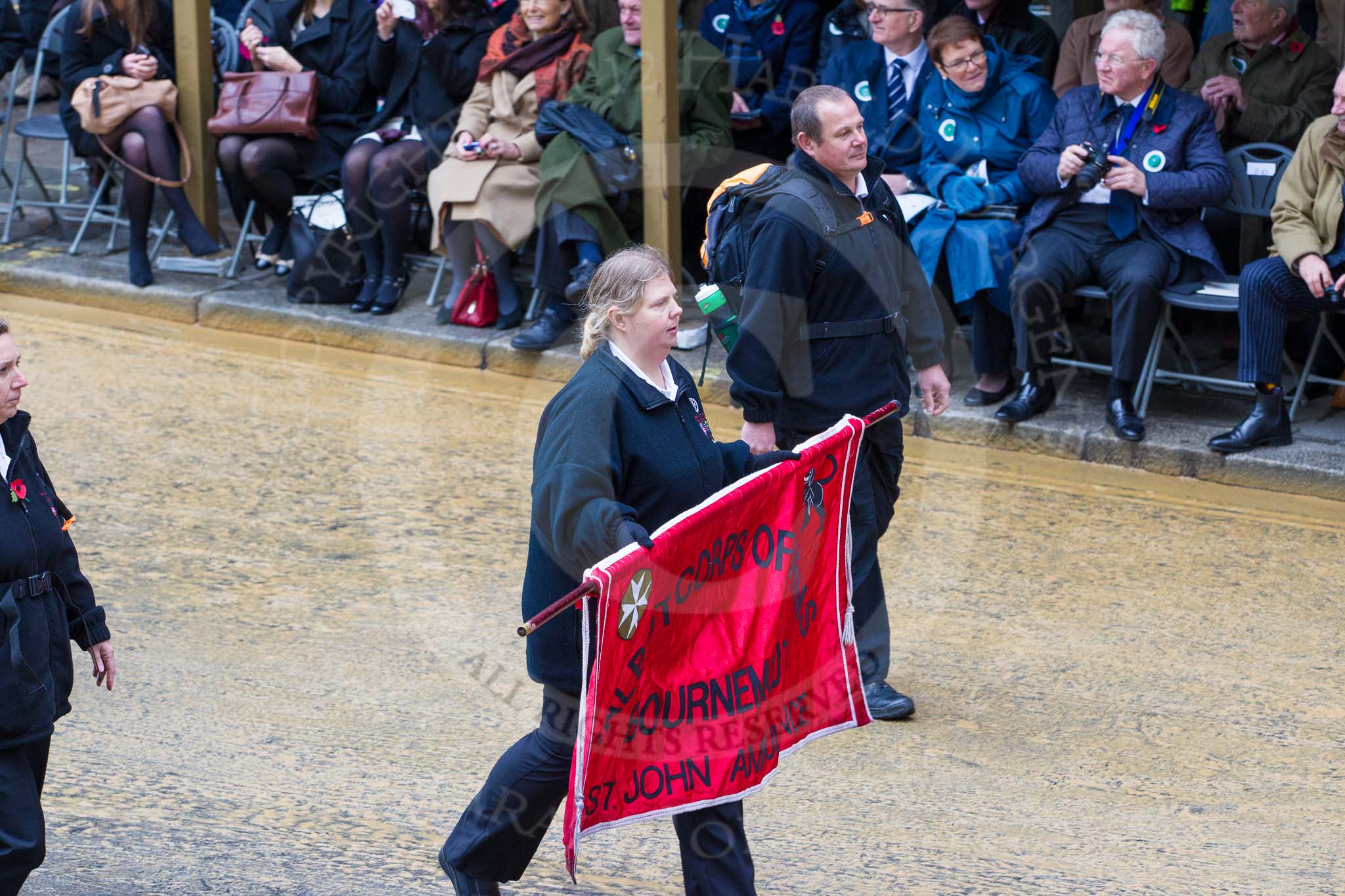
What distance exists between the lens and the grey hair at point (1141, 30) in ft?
22.4

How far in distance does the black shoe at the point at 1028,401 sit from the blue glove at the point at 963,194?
0.81 meters

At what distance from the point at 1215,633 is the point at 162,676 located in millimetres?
3418

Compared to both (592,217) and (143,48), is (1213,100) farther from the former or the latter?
(143,48)

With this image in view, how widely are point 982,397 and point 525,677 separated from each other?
10.1 ft

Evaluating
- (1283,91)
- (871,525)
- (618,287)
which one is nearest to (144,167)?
(871,525)

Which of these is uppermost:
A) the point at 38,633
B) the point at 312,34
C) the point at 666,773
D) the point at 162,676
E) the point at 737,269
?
the point at 312,34

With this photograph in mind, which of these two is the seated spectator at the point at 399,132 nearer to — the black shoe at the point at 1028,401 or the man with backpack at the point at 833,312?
the black shoe at the point at 1028,401

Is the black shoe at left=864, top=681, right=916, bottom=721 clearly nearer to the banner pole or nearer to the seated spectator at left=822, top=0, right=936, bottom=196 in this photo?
the banner pole

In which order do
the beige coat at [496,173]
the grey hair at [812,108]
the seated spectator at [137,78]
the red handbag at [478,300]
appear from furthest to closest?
the seated spectator at [137,78]
the red handbag at [478,300]
the beige coat at [496,173]
the grey hair at [812,108]

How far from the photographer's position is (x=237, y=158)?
899cm

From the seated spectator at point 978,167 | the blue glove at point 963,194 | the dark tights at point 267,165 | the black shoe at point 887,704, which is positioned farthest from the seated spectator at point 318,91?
the black shoe at point 887,704

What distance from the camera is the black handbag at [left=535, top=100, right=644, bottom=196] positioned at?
8039mm

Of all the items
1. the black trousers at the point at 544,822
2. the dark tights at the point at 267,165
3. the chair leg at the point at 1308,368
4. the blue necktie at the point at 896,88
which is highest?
the blue necktie at the point at 896,88

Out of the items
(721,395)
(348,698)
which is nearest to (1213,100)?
(721,395)
